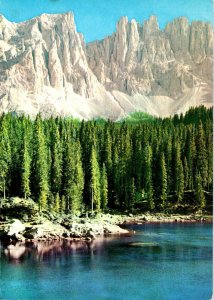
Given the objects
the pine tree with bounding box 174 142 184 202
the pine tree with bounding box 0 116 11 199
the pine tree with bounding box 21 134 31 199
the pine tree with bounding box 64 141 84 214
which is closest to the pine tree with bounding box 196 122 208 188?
the pine tree with bounding box 174 142 184 202

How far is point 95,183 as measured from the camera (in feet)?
22.9

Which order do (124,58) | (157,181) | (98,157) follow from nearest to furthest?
(124,58), (98,157), (157,181)

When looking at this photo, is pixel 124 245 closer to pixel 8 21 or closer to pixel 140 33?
pixel 140 33

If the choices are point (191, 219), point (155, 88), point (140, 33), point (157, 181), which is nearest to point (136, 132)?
point (157, 181)

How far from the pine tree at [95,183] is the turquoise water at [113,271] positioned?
0.70 metres

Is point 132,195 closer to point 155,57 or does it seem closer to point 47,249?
point 47,249

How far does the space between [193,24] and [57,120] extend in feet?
18.9

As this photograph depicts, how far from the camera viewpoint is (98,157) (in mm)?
7980

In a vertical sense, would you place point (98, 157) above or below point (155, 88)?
below

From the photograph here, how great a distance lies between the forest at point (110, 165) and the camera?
253 inches

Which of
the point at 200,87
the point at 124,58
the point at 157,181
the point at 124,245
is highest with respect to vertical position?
the point at 124,58

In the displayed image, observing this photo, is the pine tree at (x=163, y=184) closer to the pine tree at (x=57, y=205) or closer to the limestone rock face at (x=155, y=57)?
the pine tree at (x=57, y=205)

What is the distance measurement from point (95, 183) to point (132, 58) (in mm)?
2135

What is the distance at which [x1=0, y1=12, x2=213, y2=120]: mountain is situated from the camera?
4.71 meters
